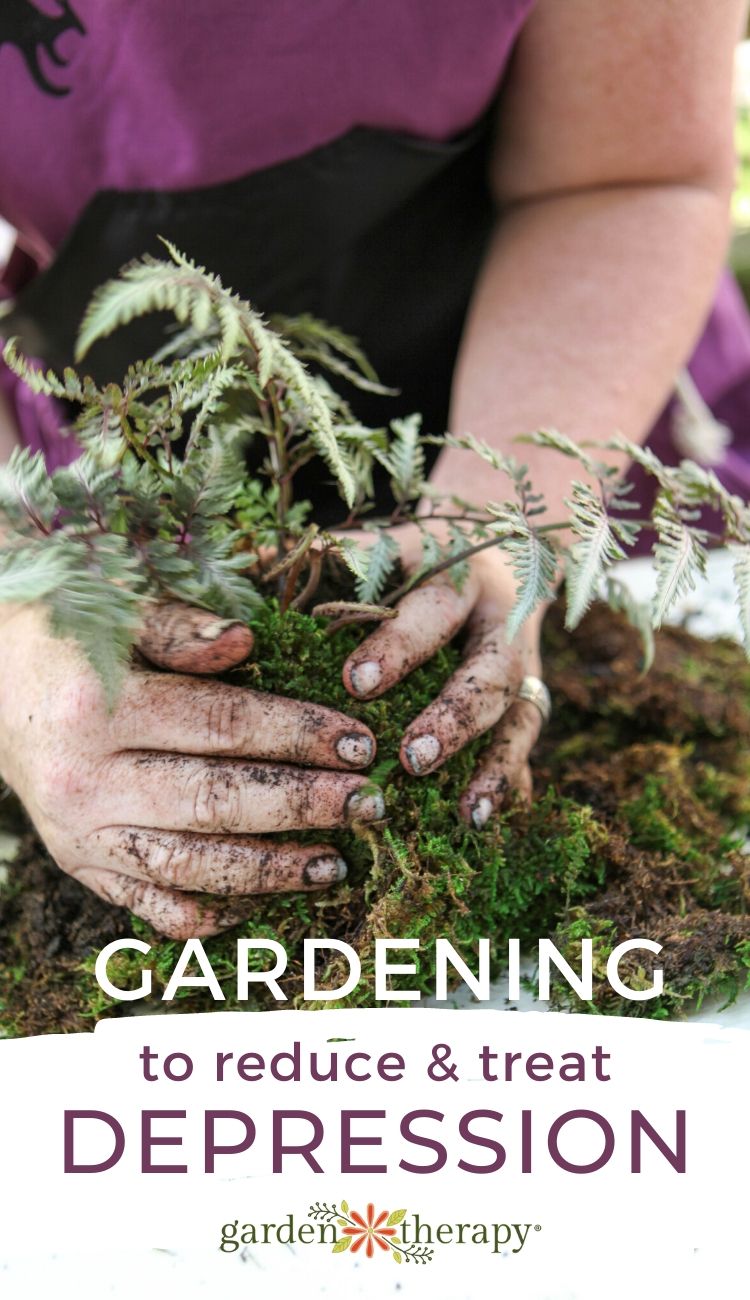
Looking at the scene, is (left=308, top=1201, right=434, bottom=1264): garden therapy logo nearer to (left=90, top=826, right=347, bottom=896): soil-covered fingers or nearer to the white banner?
the white banner

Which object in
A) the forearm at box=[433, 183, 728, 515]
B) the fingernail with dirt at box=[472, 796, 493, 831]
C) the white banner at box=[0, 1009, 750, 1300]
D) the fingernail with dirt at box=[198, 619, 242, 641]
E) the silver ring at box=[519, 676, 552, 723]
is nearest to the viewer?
the white banner at box=[0, 1009, 750, 1300]

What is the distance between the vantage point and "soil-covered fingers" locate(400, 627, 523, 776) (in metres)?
1.12

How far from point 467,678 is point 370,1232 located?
0.57 metres

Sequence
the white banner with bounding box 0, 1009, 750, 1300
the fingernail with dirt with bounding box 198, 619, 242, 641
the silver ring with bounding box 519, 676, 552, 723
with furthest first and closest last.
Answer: the silver ring with bounding box 519, 676, 552, 723 < the fingernail with dirt with bounding box 198, 619, 242, 641 < the white banner with bounding box 0, 1009, 750, 1300

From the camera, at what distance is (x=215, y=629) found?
1.06m

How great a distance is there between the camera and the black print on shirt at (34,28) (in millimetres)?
1436

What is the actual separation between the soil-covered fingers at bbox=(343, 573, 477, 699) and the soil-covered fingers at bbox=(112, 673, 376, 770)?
0.21 ft

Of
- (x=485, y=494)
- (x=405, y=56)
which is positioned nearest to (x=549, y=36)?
(x=405, y=56)

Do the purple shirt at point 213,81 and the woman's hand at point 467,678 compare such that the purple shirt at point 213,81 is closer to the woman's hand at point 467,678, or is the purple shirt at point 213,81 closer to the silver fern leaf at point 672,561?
the woman's hand at point 467,678

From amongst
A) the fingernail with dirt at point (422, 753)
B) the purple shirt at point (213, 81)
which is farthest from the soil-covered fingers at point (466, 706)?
the purple shirt at point (213, 81)

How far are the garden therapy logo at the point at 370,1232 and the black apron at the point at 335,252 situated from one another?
1232mm

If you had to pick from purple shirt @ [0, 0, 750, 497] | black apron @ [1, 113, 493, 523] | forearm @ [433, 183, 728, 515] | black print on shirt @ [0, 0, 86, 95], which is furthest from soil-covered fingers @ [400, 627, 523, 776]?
black print on shirt @ [0, 0, 86, 95]

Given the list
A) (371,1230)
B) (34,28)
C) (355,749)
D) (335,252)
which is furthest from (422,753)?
(34,28)

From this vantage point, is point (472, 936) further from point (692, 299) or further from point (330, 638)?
point (692, 299)
